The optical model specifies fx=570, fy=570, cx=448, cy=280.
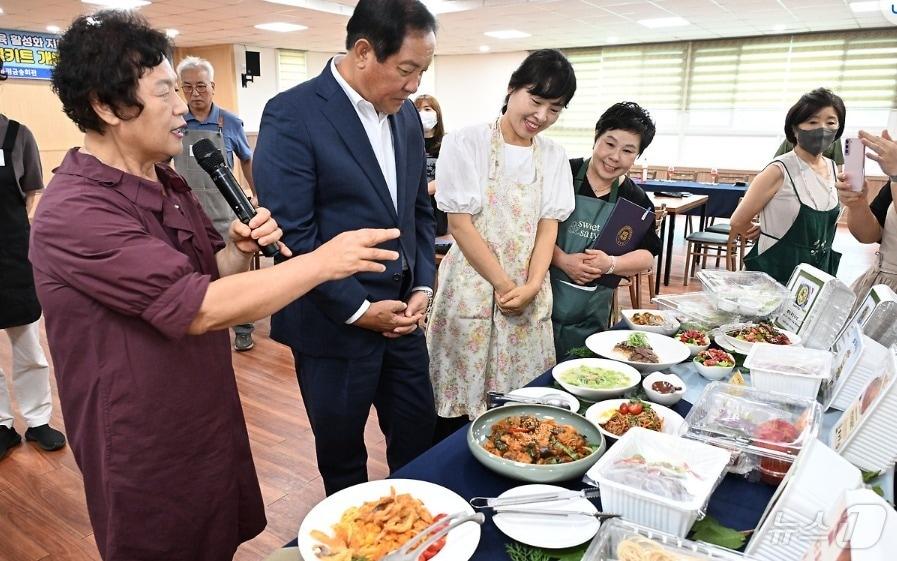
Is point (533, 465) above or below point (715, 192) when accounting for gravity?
below

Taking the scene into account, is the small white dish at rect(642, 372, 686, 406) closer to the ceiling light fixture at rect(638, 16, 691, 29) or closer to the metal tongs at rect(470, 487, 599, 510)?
the metal tongs at rect(470, 487, 599, 510)

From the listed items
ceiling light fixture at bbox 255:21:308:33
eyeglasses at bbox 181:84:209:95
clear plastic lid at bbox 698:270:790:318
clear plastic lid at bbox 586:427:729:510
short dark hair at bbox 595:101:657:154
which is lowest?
clear plastic lid at bbox 586:427:729:510

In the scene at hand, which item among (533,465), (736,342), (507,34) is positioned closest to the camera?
(533,465)

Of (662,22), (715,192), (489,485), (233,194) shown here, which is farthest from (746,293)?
→ (662,22)

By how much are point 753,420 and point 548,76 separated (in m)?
1.17

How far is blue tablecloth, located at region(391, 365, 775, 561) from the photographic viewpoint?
102 centimetres

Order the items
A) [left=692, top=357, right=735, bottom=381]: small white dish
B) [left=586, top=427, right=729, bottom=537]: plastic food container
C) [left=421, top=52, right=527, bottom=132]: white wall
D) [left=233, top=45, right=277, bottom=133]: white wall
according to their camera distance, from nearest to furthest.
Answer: [left=586, top=427, right=729, bottom=537]: plastic food container < [left=692, top=357, right=735, bottom=381]: small white dish < [left=233, top=45, right=277, bottom=133]: white wall < [left=421, top=52, right=527, bottom=132]: white wall

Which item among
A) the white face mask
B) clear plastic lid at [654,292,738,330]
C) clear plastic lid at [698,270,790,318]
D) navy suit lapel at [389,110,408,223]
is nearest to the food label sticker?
clear plastic lid at [698,270,790,318]

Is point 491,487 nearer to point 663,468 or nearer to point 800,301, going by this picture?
point 663,468

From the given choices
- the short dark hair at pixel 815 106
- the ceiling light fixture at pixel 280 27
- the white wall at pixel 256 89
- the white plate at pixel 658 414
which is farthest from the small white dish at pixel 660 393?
the white wall at pixel 256 89

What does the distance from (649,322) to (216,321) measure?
1540 millimetres

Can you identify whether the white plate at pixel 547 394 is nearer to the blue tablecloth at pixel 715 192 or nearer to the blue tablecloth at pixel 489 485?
the blue tablecloth at pixel 489 485

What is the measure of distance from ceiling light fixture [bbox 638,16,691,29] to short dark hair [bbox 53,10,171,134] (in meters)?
8.99

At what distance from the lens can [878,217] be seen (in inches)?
92.3
